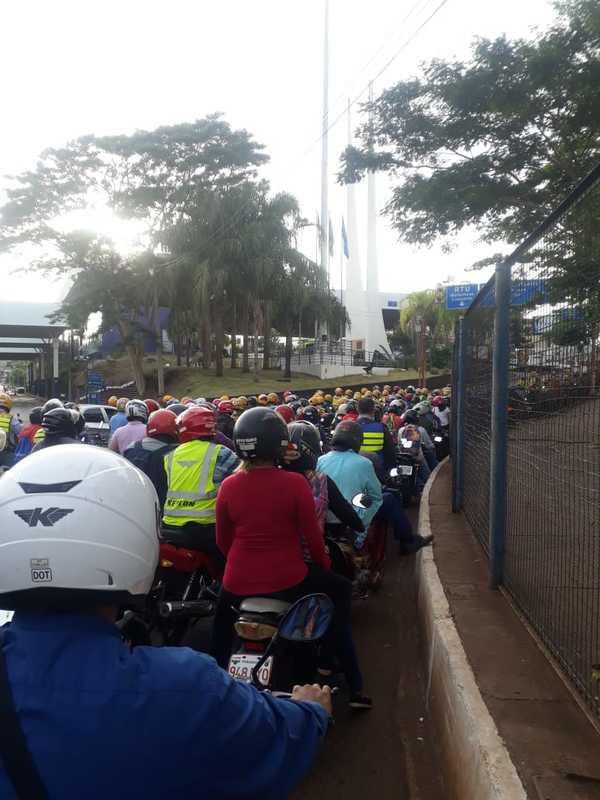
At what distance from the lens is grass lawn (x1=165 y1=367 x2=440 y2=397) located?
34.7m

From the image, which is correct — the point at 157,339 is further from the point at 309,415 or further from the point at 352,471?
the point at 352,471

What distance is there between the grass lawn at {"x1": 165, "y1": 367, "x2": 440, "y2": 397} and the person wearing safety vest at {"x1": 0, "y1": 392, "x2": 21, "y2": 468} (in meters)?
22.6

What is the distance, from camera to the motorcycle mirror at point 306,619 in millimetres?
2877

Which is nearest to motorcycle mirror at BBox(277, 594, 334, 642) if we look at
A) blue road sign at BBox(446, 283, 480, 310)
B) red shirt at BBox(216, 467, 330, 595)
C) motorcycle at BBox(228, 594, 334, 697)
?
motorcycle at BBox(228, 594, 334, 697)

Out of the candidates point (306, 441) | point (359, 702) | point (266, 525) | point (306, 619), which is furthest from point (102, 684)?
point (306, 441)

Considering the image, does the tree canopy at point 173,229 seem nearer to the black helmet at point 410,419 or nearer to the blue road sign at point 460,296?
the blue road sign at point 460,296

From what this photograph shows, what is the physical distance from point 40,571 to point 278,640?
5.73 feet

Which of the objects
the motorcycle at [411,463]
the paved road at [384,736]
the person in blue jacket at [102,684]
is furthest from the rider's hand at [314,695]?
the motorcycle at [411,463]

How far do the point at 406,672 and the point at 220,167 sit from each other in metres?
32.2

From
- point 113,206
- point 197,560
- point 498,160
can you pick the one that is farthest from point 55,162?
point 197,560

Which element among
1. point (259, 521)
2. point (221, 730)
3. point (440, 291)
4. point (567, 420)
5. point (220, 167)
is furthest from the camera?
point (440, 291)

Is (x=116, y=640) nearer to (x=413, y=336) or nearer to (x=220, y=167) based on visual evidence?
(x=220, y=167)

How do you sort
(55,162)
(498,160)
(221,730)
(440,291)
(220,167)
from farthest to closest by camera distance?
(440,291), (220,167), (55,162), (498,160), (221,730)

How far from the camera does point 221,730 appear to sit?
156 centimetres
